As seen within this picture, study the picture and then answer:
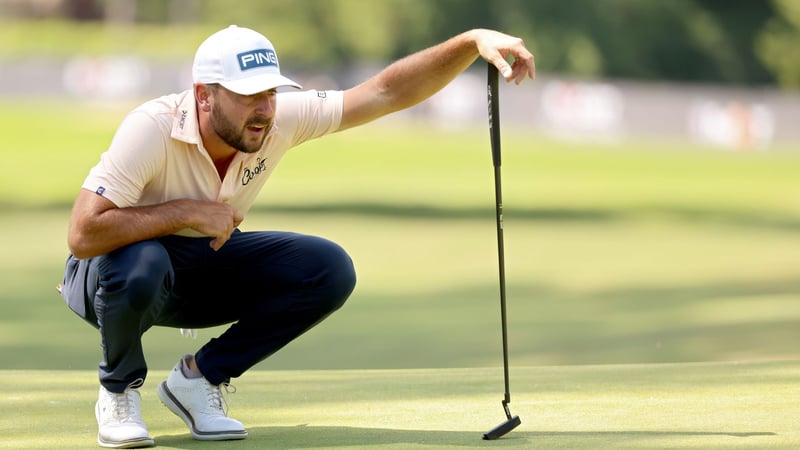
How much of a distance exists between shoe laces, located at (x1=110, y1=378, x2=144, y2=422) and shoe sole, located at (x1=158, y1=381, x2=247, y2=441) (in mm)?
234

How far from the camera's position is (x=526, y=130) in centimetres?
3919

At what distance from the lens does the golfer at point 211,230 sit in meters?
4.65

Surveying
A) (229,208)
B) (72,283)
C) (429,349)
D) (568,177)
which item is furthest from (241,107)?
(568,177)

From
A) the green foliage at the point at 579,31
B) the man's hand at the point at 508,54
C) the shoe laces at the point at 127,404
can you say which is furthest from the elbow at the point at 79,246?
the green foliage at the point at 579,31

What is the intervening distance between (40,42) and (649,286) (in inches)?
1857

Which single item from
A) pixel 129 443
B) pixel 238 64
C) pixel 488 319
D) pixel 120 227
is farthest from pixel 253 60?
pixel 488 319

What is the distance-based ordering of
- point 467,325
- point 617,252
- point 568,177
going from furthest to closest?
point 568,177 < point 617,252 < point 467,325

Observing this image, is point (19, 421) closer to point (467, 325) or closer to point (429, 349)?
point (429, 349)

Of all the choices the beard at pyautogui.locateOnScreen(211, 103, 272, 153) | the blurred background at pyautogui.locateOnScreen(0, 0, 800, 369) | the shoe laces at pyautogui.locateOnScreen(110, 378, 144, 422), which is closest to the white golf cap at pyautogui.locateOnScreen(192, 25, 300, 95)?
the beard at pyautogui.locateOnScreen(211, 103, 272, 153)

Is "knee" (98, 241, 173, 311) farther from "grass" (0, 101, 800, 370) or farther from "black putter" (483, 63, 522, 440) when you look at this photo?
"grass" (0, 101, 800, 370)

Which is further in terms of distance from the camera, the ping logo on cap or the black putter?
the black putter

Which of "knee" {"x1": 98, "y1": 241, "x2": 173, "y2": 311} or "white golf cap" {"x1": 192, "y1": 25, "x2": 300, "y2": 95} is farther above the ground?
"white golf cap" {"x1": 192, "y1": 25, "x2": 300, "y2": 95}

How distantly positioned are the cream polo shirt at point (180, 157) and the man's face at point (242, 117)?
0.09 meters

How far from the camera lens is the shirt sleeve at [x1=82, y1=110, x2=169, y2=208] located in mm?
4621
